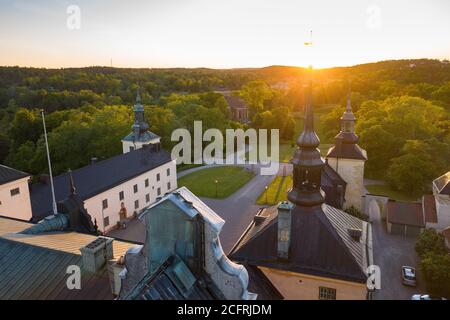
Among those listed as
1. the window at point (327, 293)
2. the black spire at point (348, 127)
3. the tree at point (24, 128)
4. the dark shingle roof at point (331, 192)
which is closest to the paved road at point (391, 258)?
the dark shingle roof at point (331, 192)

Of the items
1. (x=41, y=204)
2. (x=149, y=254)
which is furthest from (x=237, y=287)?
(x=41, y=204)

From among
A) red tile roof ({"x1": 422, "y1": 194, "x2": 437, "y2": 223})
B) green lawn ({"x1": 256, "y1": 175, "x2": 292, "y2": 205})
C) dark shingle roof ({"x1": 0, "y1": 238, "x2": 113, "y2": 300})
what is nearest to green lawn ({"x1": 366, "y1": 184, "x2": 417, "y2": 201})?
red tile roof ({"x1": 422, "y1": 194, "x2": 437, "y2": 223})

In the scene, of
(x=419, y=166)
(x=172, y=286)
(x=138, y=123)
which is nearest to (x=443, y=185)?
(x=419, y=166)

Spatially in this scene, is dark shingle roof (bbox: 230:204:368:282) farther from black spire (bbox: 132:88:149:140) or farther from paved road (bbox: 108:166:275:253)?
black spire (bbox: 132:88:149:140)

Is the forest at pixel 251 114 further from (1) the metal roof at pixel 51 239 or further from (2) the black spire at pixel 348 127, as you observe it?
(1) the metal roof at pixel 51 239

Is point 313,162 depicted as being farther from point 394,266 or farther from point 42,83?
point 42,83
